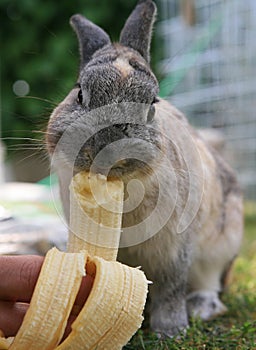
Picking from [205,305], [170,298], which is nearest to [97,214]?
[170,298]

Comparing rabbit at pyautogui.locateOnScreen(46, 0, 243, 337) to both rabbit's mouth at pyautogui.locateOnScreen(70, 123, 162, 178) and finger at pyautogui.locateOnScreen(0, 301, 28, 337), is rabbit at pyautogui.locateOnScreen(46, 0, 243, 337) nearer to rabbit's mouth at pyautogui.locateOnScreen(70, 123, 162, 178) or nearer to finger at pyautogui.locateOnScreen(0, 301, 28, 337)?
rabbit's mouth at pyautogui.locateOnScreen(70, 123, 162, 178)

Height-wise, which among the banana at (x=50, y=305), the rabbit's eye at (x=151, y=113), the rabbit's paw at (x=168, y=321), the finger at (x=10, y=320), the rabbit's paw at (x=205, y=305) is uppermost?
the rabbit's eye at (x=151, y=113)

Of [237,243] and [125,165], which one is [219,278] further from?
[125,165]

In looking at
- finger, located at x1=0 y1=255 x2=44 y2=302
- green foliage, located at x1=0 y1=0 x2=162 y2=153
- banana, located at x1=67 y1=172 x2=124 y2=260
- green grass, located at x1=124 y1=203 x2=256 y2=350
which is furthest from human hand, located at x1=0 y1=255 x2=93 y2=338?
green foliage, located at x1=0 y1=0 x2=162 y2=153

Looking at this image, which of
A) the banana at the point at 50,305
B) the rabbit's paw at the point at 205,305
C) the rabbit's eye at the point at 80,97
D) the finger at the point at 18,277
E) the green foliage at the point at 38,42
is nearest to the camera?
the banana at the point at 50,305

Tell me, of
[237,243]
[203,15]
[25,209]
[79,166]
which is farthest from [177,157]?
[203,15]

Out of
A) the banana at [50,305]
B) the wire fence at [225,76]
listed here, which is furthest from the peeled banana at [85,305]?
the wire fence at [225,76]

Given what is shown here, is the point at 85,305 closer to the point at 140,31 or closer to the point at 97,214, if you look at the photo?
the point at 97,214

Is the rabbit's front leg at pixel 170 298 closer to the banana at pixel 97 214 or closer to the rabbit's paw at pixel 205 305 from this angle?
the rabbit's paw at pixel 205 305
